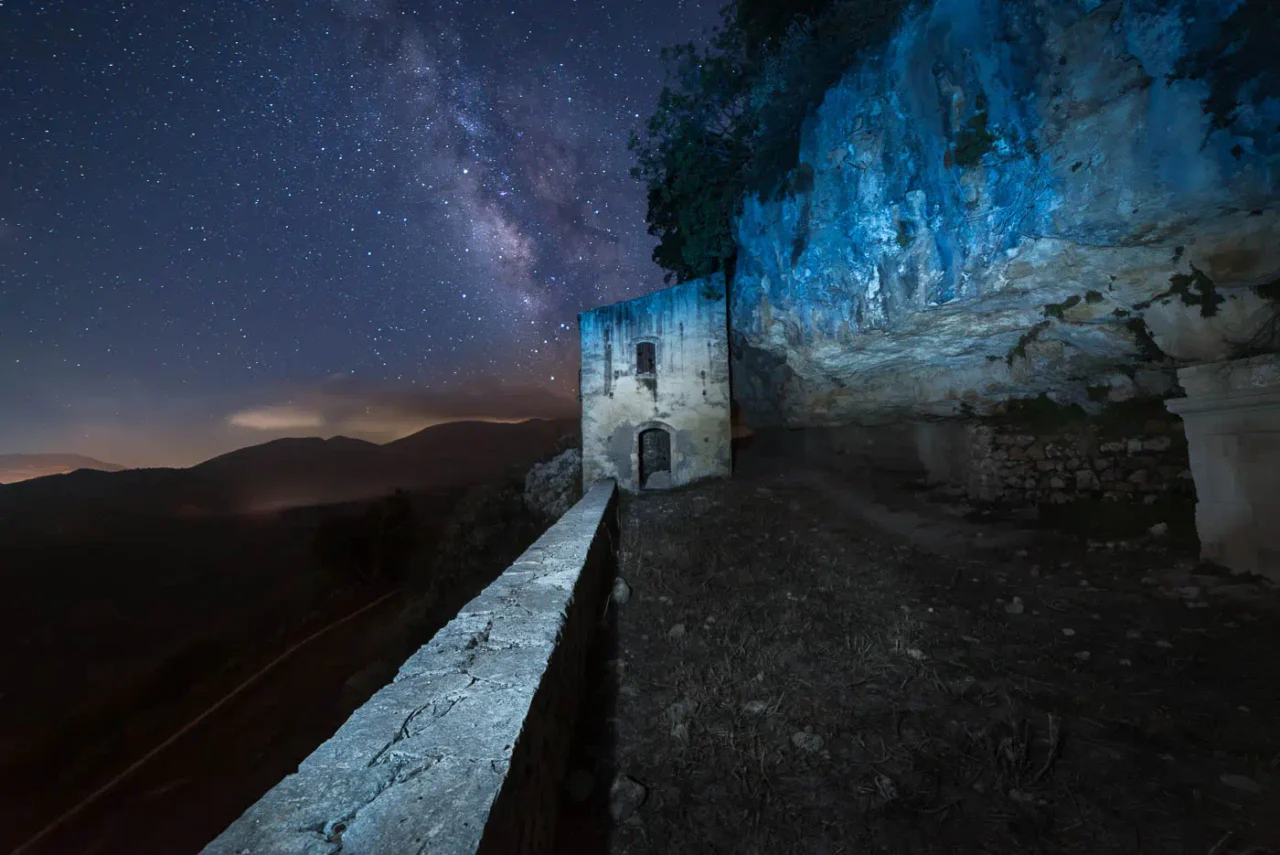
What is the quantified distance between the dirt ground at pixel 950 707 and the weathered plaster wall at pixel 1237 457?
0.35 meters

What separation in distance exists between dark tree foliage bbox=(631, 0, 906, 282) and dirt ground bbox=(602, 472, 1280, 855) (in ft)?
22.0

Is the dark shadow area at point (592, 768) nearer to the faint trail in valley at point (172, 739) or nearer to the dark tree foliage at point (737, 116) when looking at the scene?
the dark tree foliage at point (737, 116)

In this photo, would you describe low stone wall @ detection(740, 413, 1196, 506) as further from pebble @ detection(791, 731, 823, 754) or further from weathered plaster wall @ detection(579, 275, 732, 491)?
pebble @ detection(791, 731, 823, 754)

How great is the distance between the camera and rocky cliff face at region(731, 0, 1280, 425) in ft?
13.9

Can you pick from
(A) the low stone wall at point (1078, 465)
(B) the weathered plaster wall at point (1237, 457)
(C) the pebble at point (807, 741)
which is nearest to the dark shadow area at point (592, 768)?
(C) the pebble at point (807, 741)

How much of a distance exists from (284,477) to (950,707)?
196 ft

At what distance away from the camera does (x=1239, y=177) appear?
13.2 feet

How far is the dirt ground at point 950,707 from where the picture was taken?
2.21 m

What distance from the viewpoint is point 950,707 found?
3057 mm

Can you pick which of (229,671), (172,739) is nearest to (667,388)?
(172,739)

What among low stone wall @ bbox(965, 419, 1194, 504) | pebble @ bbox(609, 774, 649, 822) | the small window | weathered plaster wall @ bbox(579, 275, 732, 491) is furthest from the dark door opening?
pebble @ bbox(609, 774, 649, 822)

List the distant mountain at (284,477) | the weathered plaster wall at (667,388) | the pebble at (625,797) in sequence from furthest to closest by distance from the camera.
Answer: the distant mountain at (284,477) < the weathered plaster wall at (667,388) < the pebble at (625,797)

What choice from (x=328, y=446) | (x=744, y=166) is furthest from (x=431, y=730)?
(x=328, y=446)

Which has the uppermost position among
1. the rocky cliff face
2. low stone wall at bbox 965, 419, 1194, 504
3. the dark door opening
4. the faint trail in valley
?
the rocky cliff face
